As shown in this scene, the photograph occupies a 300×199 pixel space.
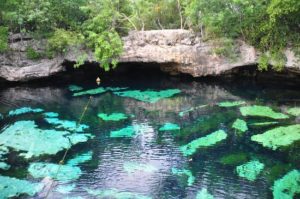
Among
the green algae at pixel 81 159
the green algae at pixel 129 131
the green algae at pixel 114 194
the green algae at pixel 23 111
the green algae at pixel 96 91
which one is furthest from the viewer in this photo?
the green algae at pixel 96 91

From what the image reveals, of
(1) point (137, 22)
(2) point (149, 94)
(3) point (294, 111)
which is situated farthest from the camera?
(1) point (137, 22)

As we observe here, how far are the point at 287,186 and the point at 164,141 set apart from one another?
497cm

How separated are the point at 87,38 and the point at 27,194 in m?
11.6

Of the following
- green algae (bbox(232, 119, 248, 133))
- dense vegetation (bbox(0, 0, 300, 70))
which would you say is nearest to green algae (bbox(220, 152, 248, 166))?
green algae (bbox(232, 119, 248, 133))

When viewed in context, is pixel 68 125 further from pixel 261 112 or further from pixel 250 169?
pixel 261 112

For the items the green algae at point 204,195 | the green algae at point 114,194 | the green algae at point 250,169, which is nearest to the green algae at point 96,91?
the green algae at point 114,194

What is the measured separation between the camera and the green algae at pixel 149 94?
20.2 metres

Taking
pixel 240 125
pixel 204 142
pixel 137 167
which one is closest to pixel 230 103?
pixel 240 125

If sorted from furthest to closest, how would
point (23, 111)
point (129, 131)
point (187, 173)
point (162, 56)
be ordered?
point (162, 56)
point (23, 111)
point (129, 131)
point (187, 173)

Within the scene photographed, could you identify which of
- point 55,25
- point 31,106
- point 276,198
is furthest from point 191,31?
point 276,198

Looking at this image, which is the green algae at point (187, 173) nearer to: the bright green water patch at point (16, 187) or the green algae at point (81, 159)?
the green algae at point (81, 159)

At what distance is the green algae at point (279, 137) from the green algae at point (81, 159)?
6037 mm

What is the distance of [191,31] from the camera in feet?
69.7

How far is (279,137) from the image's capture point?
48.0 feet
